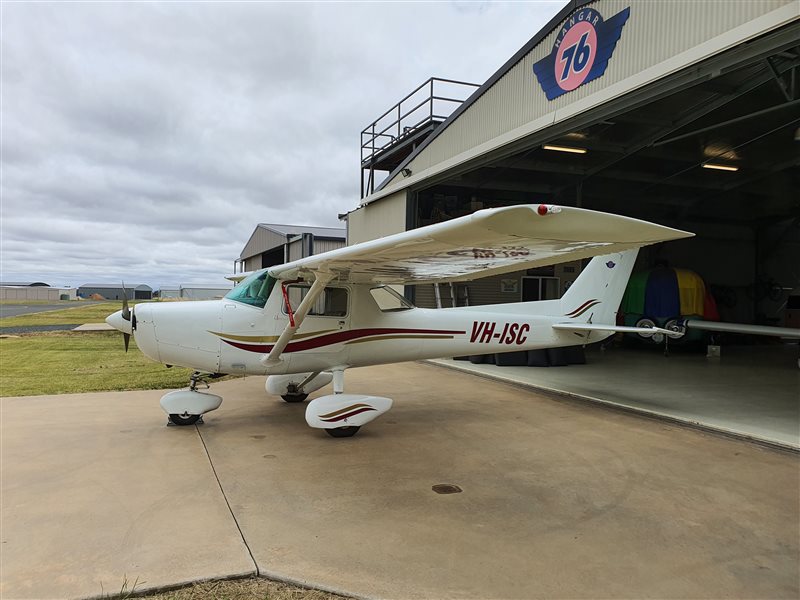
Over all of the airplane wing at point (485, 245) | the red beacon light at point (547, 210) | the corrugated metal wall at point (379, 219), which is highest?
the corrugated metal wall at point (379, 219)

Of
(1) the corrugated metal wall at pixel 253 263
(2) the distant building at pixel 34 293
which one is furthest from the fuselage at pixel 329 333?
(2) the distant building at pixel 34 293

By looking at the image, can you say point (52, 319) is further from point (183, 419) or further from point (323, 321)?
point (323, 321)

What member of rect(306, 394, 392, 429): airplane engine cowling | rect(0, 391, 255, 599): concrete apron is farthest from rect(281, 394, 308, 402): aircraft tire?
rect(306, 394, 392, 429): airplane engine cowling

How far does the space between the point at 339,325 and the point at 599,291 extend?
4.68 metres

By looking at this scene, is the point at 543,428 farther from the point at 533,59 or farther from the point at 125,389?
the point at 125,389

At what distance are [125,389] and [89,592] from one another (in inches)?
260

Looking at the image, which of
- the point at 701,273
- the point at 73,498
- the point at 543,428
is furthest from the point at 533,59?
the point at 701,273

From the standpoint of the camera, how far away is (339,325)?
6.50 meters

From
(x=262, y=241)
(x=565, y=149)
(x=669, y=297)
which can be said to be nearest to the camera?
(x=565, y=149)

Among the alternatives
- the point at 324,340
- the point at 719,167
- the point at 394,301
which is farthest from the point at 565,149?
the point at 324,340

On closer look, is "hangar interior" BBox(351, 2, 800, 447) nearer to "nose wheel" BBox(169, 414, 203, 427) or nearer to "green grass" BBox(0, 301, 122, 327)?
"nose wheel" BBox(169, 414, 203, 427)

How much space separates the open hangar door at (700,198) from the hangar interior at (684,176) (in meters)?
0.04

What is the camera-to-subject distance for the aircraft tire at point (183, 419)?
614 cm

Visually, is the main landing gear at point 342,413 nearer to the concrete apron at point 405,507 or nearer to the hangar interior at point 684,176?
the concrete apron at point 405,507
